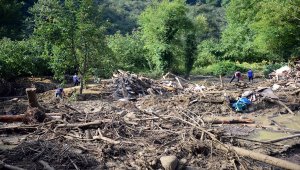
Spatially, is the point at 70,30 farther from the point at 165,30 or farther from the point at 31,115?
the point at 165,30

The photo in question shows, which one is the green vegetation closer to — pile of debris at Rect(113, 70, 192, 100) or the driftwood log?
pile of debris at Rect(113, 70, 192, 100)

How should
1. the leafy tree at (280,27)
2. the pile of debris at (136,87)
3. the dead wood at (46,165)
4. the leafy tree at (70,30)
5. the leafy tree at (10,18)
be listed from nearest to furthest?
Result: the dead wood at (46,165) → the leafy tree at (70,30) → the pile of debris at (136,87) → the leafy tree at (280,27) → the leafy tree at (10,18)

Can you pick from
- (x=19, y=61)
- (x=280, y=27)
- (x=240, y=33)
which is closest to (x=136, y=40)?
(x=19, y=61)

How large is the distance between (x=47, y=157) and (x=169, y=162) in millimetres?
2914

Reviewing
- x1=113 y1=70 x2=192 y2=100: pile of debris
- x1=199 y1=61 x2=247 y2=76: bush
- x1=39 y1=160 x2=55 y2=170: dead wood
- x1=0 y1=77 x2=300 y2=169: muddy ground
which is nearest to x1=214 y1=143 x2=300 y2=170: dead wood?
x1=0 y1=77 x2=300 y2=169: muddy ground

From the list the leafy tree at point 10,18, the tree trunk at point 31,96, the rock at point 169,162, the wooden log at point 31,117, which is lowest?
the rock at point 169,162

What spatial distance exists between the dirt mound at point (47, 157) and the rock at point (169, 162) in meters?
1.56

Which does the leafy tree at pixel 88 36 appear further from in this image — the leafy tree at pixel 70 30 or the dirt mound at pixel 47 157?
Answer: the dirt mound at pixel 47 157

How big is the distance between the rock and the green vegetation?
38.1 ft

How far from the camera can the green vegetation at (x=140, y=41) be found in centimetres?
1847

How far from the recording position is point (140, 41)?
34.0 metres

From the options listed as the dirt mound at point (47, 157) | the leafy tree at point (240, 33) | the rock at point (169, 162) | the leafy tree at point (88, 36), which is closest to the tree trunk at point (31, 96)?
the dirt mound at point (47, 157)

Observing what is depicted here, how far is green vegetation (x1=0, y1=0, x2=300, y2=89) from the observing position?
727 inches

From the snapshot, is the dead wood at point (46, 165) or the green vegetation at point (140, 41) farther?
the green vegetation at point (140, 41)
